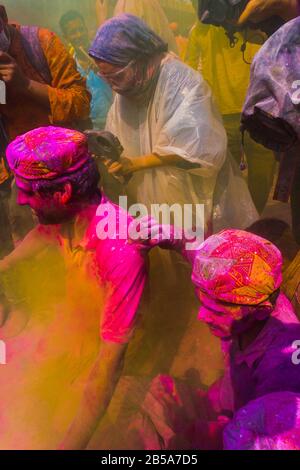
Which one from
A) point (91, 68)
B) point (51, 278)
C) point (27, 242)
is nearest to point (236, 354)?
point (51, 278)

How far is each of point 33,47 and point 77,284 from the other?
3.55 feet

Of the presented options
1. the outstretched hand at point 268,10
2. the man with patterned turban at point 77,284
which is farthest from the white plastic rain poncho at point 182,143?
the man with patterned turban at point 77,284

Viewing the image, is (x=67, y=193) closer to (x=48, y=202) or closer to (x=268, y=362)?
(x=48, y=202)

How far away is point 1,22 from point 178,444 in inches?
67.1

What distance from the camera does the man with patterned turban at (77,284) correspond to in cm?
133

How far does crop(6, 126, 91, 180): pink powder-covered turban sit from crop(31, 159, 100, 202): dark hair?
0.02 m

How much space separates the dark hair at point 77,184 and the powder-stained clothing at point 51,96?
70cm

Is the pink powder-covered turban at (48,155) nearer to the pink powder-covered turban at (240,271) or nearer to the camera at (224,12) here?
the pink powder-covered turban at (240,271)

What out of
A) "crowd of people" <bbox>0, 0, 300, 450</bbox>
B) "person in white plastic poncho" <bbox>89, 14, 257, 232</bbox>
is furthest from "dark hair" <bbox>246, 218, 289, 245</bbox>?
"person in white plastic poncho" <bbox>89, 14, 257, 232</bbox>

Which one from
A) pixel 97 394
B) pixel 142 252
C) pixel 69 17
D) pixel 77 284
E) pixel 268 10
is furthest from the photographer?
pixel 69 17

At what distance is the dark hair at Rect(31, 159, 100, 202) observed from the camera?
1.38 m

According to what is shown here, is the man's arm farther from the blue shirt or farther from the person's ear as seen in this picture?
the blue shirt

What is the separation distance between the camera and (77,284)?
155 cm

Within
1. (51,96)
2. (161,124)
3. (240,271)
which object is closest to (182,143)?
(161,124)
